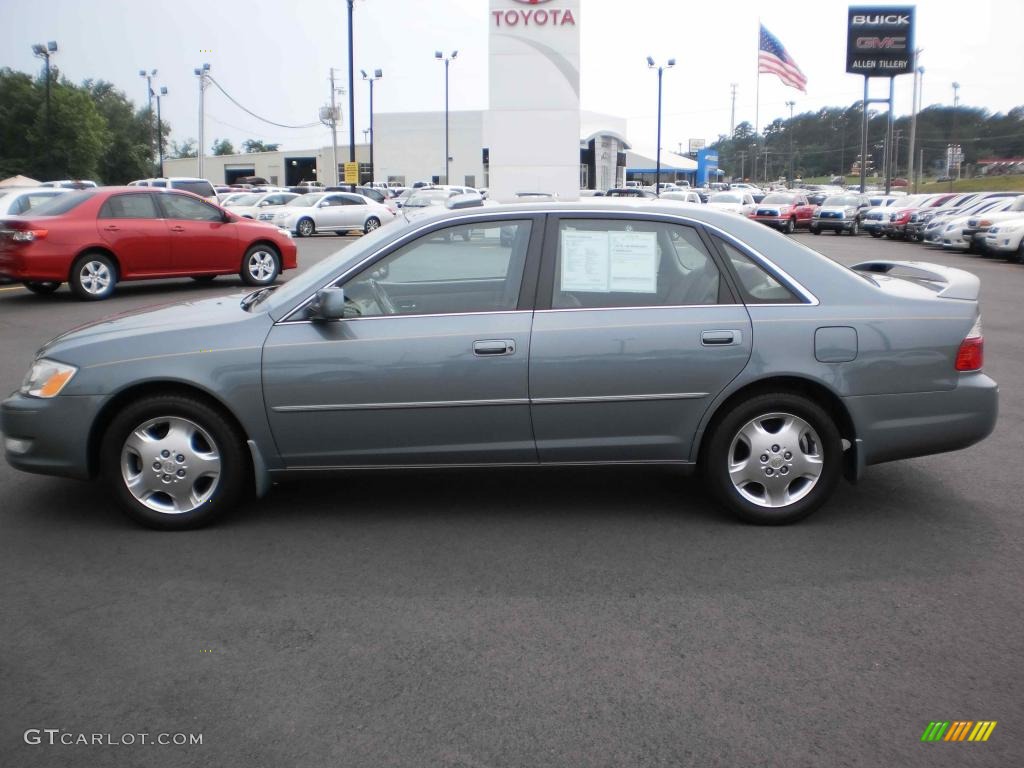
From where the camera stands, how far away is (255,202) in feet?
114

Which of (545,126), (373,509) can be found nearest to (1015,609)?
(373,509)

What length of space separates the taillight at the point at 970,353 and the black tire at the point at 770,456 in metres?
0.73

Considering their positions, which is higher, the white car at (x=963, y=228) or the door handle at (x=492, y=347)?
the white car at (x=963, y=228)

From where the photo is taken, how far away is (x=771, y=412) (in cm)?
479

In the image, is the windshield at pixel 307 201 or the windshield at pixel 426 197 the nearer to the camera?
the windshield at pixel 307 201

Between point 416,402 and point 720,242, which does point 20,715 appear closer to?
point 416,402

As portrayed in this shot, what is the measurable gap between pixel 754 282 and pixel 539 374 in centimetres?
118

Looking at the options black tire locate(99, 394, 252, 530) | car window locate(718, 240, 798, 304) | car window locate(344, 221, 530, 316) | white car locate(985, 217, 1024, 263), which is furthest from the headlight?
white car locate(985, 217, 1024, 263)

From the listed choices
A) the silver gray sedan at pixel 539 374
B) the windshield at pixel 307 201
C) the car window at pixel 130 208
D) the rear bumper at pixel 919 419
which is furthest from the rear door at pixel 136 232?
the windshield at pixel 307 201

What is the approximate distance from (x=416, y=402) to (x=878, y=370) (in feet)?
7.41

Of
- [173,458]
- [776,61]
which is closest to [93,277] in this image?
[173,458]

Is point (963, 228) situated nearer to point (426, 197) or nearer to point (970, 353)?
point (426, 197)

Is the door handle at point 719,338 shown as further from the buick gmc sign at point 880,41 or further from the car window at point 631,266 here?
the buick gmc sign at point 880,41

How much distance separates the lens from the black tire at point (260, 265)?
15688 millimetres
